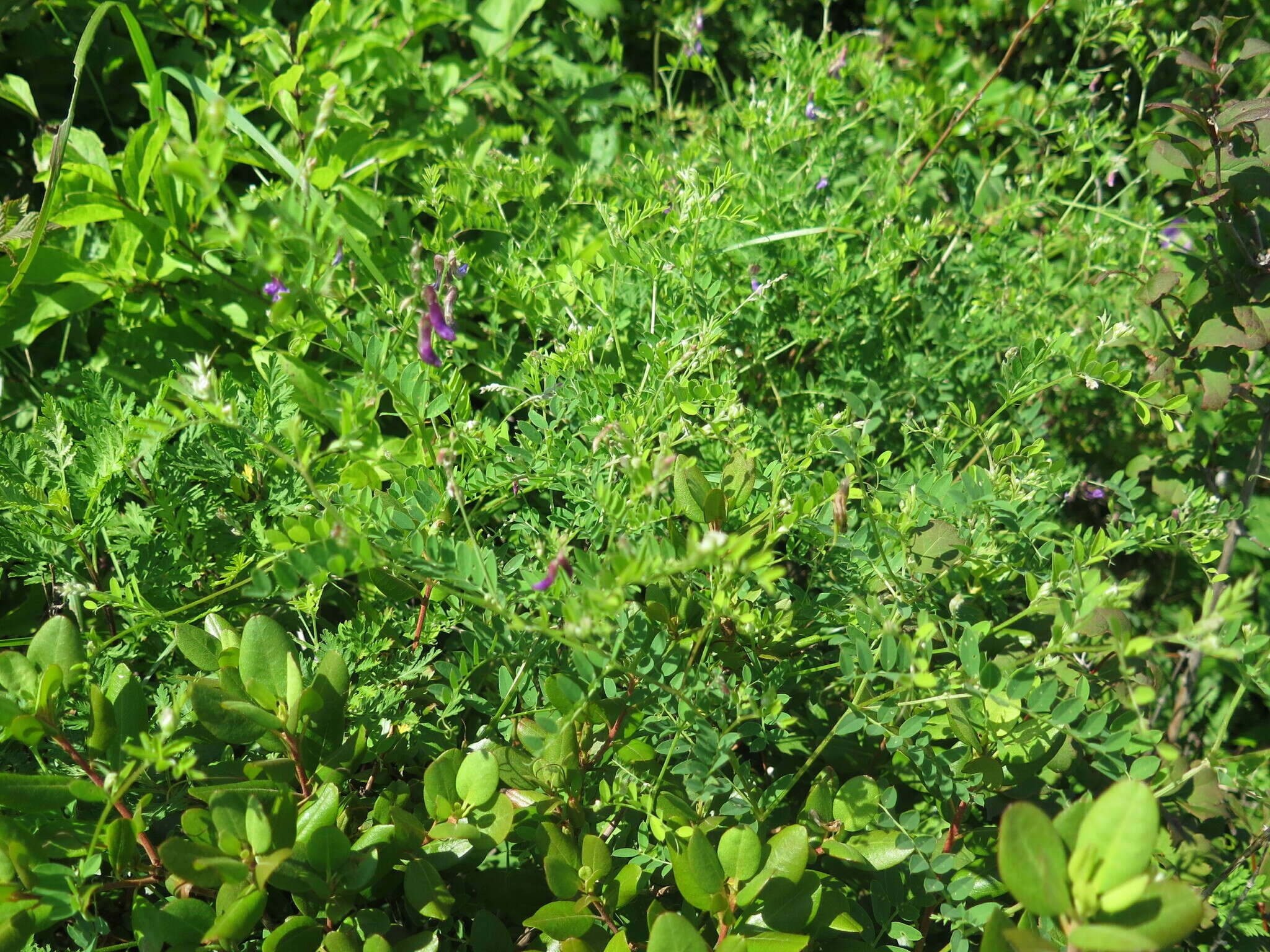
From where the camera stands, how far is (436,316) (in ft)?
3.98

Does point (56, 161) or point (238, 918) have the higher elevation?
point (56, 161)

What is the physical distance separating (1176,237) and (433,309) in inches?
93.3

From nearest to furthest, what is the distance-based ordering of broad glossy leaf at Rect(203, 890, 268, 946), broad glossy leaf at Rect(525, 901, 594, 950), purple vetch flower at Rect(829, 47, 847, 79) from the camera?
broad glossy leaf at Rect(203, 890, 268, 946) → broad glossy leaf at Rect(525, 901, 594, 950) → purple vetch flower at Rect(829, 47, 847, 79)

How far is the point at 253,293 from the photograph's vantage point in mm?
1928

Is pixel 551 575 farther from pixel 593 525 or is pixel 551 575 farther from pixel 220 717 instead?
pixel 220 717

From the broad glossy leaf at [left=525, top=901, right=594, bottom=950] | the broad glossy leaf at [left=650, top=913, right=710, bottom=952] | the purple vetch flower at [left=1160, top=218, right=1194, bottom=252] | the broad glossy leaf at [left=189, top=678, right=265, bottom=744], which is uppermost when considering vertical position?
the purple vetch flower at [left=1160, top=218, right=1194, bottom=252]

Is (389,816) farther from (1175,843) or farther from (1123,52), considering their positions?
(1123,52)

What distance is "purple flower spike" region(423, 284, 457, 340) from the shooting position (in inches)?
46.8

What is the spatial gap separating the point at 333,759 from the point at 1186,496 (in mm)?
1576

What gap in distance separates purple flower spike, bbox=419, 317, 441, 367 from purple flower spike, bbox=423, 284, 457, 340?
1 centimetres

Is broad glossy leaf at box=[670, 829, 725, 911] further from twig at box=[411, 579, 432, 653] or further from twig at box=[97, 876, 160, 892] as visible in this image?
twig at box=[97, 876, 160, 892]

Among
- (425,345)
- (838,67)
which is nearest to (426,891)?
(425,345)

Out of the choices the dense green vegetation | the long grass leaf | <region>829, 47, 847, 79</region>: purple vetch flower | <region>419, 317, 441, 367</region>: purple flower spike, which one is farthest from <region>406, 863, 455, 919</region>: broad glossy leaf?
<region>829, 47, 847, 79</region>: purple vetch flower

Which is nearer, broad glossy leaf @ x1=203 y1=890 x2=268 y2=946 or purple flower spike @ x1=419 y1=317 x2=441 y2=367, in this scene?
broad glossy leaf @ x1=203 y1=890 x2=268 y2=946
